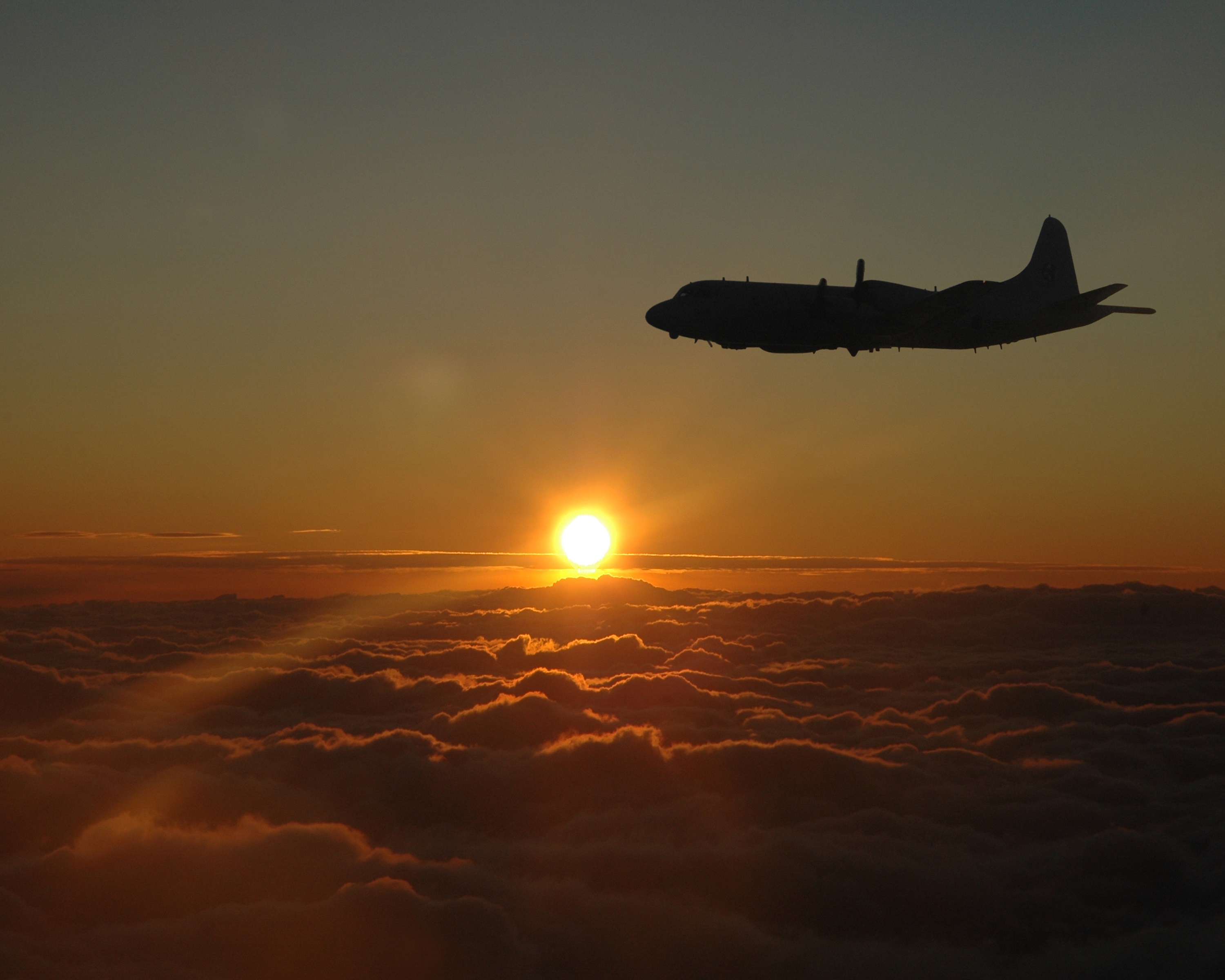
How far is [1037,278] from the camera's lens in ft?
255

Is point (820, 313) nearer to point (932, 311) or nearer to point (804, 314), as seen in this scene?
point (804, 314)

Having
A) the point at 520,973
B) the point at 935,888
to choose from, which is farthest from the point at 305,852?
the point at 935,888

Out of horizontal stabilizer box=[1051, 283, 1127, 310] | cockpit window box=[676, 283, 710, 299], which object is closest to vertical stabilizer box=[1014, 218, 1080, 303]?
horizontal stabilizer box=[1051, 283, 1127, 310]

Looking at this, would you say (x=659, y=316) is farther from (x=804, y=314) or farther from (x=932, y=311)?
(x=932, y=311)

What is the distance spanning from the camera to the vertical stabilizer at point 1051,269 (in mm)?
76188

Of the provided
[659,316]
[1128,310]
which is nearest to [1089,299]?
[1128,310]

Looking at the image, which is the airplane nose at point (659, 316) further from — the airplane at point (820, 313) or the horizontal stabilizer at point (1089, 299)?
the horizontal stabilizer at point (1089, 299)

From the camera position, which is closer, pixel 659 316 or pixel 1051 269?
pixel 659 316

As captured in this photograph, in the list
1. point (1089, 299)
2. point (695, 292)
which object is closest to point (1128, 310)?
point (1089, 299)

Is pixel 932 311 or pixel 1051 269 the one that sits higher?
pixel 1051 269

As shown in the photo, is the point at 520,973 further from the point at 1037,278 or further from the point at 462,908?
the point at 1037,278

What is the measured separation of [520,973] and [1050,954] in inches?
4562

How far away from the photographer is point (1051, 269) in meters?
79.2

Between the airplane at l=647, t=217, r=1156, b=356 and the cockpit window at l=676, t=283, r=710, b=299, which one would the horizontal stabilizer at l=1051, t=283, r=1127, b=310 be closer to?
the airplane at l=647, t=217, r=1156, b=356
